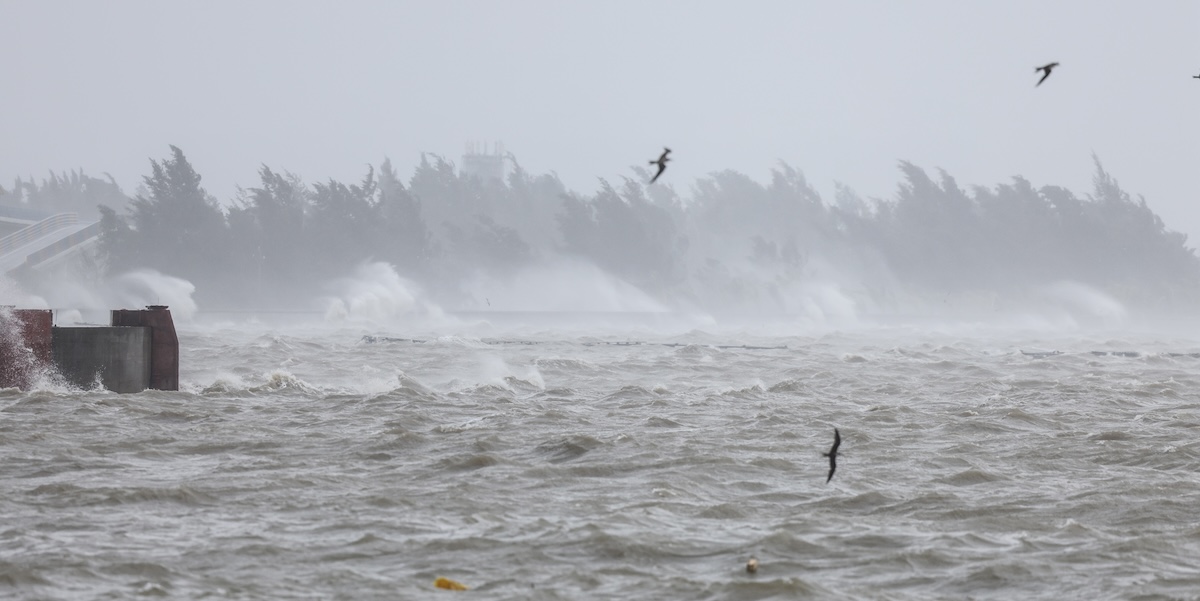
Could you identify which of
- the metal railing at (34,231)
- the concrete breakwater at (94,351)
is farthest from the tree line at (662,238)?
the concrete breakwater at (94,351)

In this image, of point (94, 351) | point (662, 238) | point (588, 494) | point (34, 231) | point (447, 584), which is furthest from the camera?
point (662, 238)

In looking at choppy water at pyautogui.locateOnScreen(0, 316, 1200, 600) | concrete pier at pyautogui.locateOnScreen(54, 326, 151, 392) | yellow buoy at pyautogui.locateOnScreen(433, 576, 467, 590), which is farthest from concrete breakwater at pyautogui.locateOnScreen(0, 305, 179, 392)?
yellow buoy at pyautogui.locateOnScreen(433, 576, 467, 590)

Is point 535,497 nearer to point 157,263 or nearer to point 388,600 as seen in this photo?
point 388,600

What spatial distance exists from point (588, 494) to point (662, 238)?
139865mm

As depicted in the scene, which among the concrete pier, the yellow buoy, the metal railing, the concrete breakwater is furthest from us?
the metal railing

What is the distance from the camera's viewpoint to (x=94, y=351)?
22.5m

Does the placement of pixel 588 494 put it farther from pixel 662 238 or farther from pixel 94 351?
pixel 662 238

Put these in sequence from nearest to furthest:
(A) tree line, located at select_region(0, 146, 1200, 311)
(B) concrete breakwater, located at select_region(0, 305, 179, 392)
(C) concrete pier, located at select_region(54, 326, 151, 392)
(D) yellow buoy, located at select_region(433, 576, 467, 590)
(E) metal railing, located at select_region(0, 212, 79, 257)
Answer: (D) yellow buoy, located at select_region(433, 576, 467, 590) → (B) concrete breakwater, located at select_region(0, 305, 179, 392) → (C) concrete pier, located at select_region(54, 326, 151, 392) → (E) metal railing, located at select_region(0, 212, 79, 257) → (A) tree line, located at select_region(0, 146, 1200, 311)

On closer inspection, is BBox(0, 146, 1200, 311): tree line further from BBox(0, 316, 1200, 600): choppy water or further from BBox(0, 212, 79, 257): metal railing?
BBox(0, 316, 1200, 600): choppy water

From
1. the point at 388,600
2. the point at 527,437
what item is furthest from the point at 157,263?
the point at 388,600

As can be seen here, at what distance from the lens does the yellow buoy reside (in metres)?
9.23

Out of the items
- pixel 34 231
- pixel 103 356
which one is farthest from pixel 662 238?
pixel 103 356

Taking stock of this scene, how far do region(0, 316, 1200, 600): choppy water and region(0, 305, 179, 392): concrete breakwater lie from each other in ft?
2.26

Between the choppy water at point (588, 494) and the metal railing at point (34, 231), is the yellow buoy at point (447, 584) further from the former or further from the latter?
the metal railing at point (34, 231)
